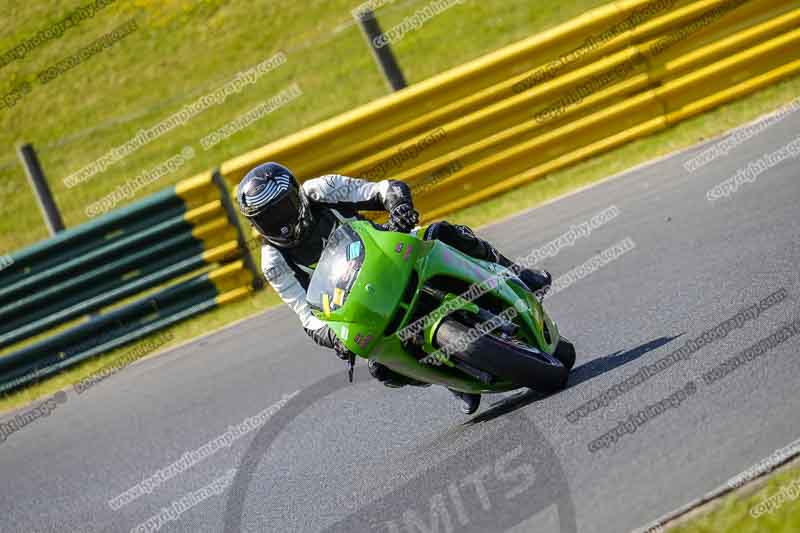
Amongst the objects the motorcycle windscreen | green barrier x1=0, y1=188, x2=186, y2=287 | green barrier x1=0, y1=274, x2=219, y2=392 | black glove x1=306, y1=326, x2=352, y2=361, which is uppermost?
green barrier x1=0, y1=188, x2=186, y2=287

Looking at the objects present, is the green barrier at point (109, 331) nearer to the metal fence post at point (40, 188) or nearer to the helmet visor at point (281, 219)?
the metal fence post at point (40, 188)

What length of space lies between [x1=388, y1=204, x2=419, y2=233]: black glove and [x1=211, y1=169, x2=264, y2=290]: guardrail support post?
558 cm

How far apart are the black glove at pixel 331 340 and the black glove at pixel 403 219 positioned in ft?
2.21

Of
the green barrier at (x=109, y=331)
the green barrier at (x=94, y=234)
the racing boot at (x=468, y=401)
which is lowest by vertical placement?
the racing boot at (x=468, y=401)

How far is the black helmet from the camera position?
20.8 feet

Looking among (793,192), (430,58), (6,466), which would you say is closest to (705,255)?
(793,192)

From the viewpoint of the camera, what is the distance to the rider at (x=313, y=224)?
636cm

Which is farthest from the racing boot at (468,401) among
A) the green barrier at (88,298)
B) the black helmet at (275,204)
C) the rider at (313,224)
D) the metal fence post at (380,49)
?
the metal fence post at (380,49)

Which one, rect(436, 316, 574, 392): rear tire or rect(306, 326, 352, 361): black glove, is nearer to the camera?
rect(436, 316, 574, 392): rear tire

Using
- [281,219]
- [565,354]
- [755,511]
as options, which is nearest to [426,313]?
[281,219]

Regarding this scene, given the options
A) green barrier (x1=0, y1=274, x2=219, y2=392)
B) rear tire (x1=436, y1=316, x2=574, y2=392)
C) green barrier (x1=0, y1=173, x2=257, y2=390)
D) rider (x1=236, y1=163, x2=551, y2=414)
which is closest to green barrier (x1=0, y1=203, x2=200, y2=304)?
green barrier (x1=0, y1=173, x2=257, y2=390)

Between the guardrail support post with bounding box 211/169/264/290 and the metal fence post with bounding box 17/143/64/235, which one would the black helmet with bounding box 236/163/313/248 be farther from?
the metal fence post with bounding box 17/143/64/235

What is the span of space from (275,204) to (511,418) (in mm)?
1732

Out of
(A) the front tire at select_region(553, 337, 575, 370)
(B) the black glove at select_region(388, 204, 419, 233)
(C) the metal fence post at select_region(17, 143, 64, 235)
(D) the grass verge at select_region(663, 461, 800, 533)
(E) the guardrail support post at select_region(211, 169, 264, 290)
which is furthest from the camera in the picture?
(C) the metal fence post at select_region(17, 143, 64, 235)
